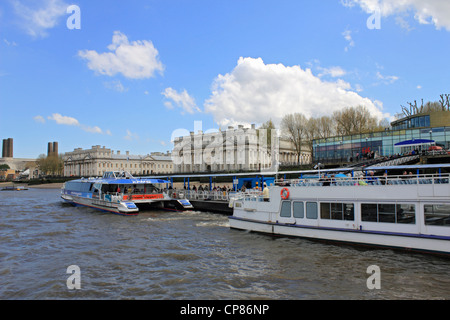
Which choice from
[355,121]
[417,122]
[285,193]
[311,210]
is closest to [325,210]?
[311,210]

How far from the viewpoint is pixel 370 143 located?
54219 millimetres

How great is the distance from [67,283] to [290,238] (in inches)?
431

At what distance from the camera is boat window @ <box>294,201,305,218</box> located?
17453 millimetres

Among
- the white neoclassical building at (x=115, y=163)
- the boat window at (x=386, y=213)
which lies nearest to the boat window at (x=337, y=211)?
the boat window at (x=386, y=213)

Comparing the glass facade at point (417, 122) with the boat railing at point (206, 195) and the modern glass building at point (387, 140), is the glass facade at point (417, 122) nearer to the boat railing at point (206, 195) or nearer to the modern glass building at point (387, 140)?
the modern glass building at point (387, 140)

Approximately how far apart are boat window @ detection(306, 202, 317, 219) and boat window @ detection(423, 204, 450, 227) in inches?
193

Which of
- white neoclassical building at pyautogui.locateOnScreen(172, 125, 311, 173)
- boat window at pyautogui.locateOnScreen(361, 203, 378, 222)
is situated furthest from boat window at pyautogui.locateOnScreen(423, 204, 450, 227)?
white neoclassical building at pyautogui.locateOnScreen(172, 125, 311, 173)

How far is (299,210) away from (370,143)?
4201 cm

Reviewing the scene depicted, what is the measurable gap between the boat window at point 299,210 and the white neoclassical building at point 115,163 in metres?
131

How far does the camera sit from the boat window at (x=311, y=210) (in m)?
17.0

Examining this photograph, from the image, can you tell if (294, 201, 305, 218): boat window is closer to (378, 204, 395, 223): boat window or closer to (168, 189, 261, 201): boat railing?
(378, 204, 395, 223): boat window

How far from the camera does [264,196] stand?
757 inches

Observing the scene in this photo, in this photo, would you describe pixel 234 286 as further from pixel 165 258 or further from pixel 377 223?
pixel 377 223
